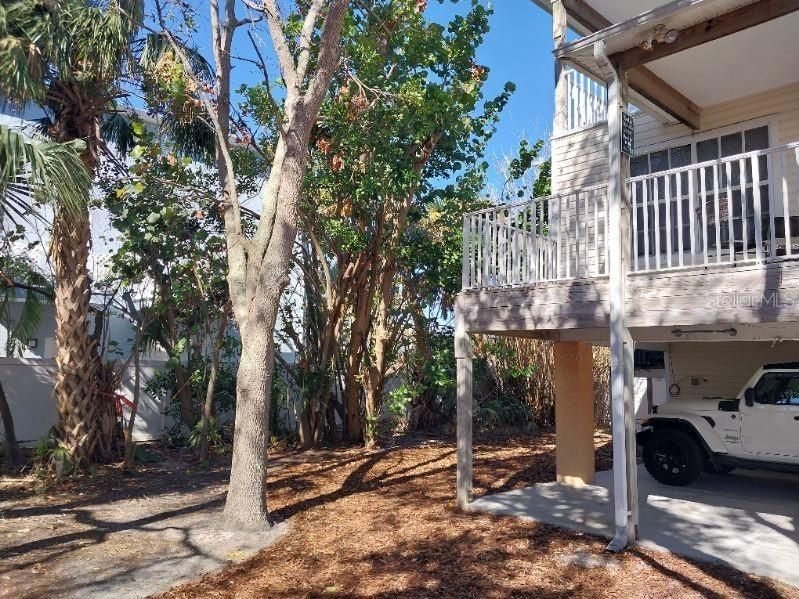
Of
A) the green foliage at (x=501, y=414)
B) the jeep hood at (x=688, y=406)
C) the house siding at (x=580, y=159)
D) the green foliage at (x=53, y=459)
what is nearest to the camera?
the jeep hood at (x=688, y=406)

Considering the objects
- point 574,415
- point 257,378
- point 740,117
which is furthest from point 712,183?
point 257,378

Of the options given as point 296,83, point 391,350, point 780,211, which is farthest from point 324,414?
point 780,211

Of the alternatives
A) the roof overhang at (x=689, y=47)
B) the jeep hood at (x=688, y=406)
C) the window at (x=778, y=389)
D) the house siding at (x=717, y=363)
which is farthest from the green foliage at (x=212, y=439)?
the window at (x=778, y=389)

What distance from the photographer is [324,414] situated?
13.8 m

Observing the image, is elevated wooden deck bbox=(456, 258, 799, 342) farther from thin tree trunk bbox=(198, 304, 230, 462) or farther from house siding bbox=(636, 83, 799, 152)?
thin tree trunk bbox=(198, 304, 230, 462)

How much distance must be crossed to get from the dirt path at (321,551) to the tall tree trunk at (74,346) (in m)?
0.82

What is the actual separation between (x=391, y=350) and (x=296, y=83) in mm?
7251

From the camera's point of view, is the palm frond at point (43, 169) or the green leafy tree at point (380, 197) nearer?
the palm frond at point (43, 169)

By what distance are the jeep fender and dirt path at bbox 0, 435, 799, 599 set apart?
2.30m

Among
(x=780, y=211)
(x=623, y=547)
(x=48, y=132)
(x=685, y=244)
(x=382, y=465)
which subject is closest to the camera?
(x=623, y=547)

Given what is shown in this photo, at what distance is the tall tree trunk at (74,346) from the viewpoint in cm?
1029

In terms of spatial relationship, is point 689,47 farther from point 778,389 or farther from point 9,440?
point 9,440

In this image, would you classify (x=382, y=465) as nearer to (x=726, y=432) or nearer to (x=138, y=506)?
(x=138, y=506)

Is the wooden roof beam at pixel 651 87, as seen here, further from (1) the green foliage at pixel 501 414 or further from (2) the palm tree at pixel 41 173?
(1) the green foliage at pixel 501 414
